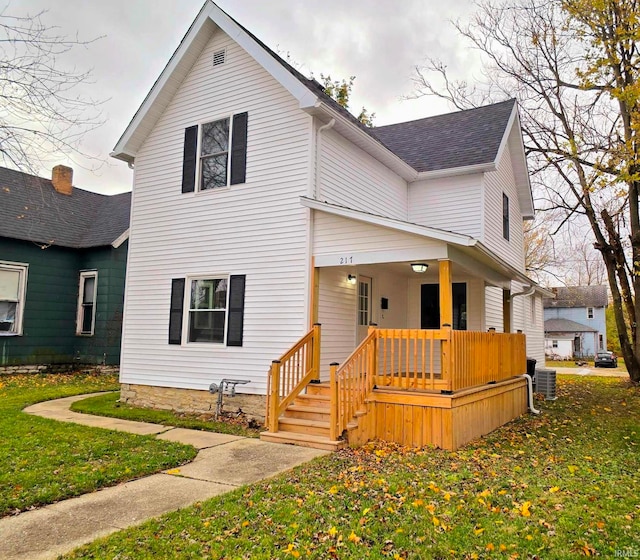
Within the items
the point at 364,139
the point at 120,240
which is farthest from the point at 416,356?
the point at 120,240

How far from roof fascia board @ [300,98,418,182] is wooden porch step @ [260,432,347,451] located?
5530 mm

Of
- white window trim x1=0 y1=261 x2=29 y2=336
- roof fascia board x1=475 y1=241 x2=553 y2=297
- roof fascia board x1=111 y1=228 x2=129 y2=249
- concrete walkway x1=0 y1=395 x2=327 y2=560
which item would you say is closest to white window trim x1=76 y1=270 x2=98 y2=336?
roof fascia board x1=111 y1=228 x2=129 y2=249

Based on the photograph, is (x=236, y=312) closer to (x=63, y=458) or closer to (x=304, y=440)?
(x=304, y=440)

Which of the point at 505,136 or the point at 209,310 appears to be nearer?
the point at 209,310

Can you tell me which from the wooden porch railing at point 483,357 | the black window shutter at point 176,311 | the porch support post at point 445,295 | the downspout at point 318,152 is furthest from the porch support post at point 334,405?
the black window shutter at point 176,311

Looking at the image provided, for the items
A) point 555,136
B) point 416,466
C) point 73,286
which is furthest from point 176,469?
point 555,136

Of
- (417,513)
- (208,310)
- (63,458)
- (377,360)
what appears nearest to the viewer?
(417,513)

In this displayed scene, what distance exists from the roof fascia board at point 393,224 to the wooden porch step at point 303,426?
3183 mm

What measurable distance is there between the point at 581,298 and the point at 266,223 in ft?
140

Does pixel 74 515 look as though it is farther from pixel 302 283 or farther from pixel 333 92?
pixel 333 92

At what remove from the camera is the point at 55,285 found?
52.0 ft

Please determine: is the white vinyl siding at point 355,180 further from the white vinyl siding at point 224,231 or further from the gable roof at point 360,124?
the white vinyl siding at point 224,231

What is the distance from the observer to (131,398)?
422 inches

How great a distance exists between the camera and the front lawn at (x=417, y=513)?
3768 mm
